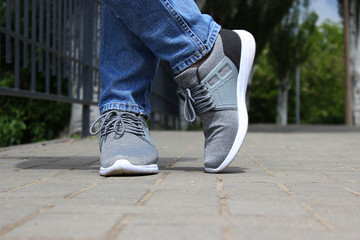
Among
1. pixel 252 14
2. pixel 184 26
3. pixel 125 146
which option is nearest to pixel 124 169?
pixel 125 146

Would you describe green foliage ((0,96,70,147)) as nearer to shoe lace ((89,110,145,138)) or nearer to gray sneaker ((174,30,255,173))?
shoe lace ((89,110,145,138))

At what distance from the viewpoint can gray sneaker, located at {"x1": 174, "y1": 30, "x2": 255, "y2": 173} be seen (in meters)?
2.30

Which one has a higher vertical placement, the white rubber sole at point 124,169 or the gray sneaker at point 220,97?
the gray sneaker at point 220,97

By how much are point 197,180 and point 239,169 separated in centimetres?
50

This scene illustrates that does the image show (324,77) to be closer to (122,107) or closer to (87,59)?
(87,59)

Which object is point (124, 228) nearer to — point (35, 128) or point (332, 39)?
point (35, 128)

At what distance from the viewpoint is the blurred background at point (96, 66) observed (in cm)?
468

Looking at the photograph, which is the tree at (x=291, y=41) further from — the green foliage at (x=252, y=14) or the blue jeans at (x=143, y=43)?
the blue jeans at (x=143, y=43)

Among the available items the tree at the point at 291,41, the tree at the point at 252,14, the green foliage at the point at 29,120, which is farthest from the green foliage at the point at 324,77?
the green foliage at the point at 29,120

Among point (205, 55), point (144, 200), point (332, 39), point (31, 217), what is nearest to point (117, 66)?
point (205, 55)

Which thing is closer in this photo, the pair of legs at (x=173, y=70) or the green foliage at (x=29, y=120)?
the pair of legs at (x=173, y=70)

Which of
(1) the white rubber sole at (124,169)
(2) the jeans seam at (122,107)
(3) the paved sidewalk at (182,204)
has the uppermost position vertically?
(2) the jeans seam at (122,107)

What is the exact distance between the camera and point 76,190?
1.79 metres

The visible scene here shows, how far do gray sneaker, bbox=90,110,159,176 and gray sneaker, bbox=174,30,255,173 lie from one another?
0.23 metres
